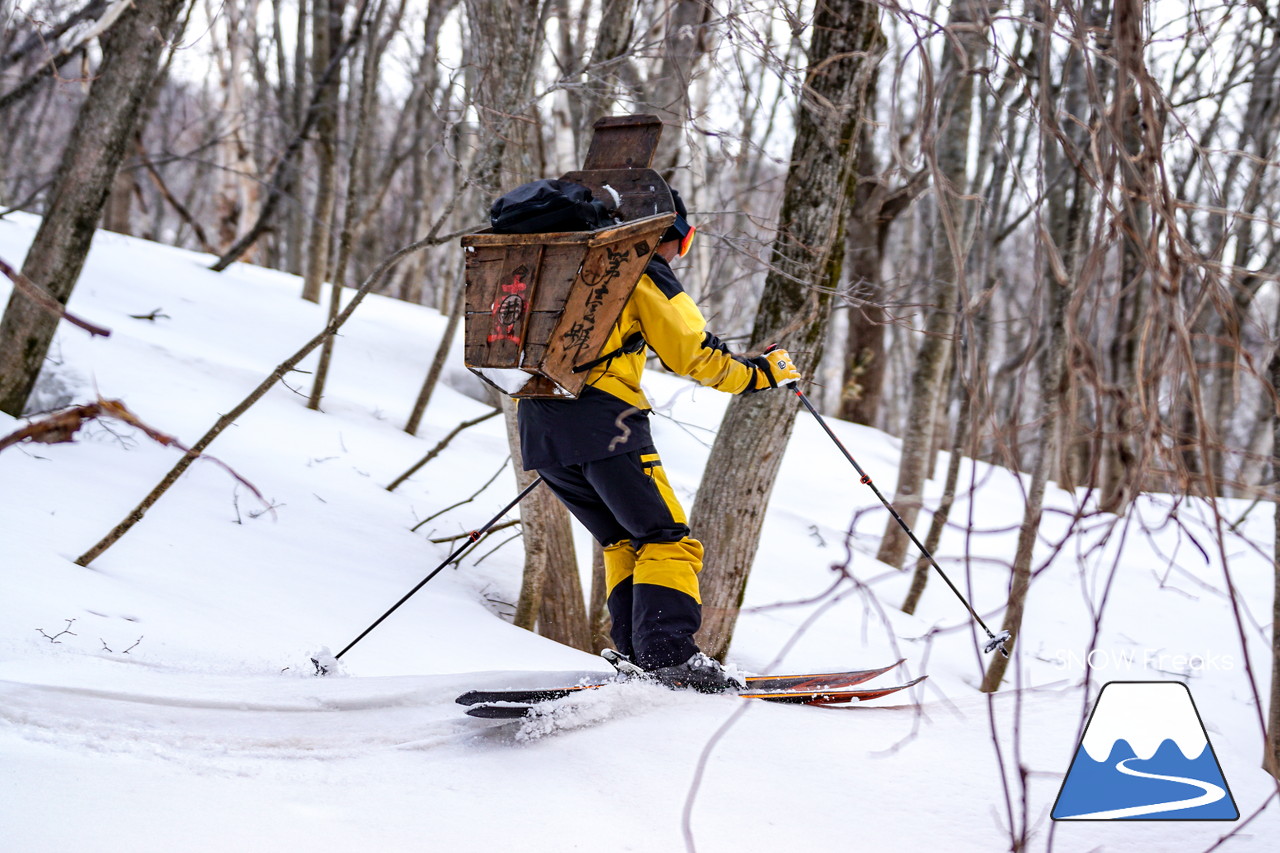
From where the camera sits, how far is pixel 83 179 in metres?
4.55

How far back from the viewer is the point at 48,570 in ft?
10.5

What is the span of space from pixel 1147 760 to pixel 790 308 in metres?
2.59

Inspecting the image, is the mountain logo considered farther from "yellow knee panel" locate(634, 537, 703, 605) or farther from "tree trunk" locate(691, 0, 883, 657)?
"tree trunk" locate(691, 0, 883, 657)

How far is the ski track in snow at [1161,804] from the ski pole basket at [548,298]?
1752 mm

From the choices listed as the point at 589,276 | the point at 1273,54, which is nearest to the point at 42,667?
the point at 589,276

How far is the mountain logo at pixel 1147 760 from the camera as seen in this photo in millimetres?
1493

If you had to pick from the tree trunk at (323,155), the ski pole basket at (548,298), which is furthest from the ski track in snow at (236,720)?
the tree trunk at (323,155)

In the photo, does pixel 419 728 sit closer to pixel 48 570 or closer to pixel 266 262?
pixel 48 570

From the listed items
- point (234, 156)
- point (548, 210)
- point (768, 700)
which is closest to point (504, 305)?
point (548, 210)

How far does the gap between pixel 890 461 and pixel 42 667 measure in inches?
365

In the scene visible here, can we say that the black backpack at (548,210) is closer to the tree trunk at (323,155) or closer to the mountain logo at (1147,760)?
the mountain logo at (1147,760)

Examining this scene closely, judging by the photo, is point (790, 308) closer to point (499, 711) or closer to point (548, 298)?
point (548, 298)
